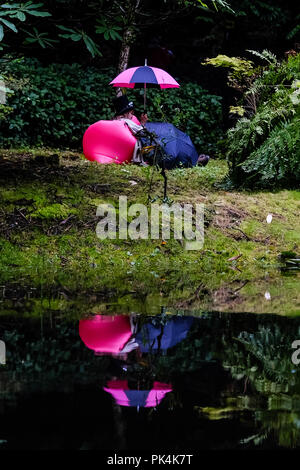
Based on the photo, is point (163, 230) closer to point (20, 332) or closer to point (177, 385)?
point (20, 332)

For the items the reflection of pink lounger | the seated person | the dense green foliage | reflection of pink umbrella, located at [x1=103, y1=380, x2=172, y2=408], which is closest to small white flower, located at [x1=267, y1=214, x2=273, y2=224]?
the dense green foliage

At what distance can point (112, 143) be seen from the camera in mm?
9898

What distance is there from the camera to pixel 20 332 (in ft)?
11.3

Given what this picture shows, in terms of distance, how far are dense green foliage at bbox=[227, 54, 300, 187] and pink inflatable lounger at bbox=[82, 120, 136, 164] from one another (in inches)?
63.3

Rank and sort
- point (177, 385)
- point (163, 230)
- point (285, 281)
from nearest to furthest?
point (177, 385)
point (285, 281)
point (163, 230)

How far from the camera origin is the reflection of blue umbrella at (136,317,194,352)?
3.25 metres

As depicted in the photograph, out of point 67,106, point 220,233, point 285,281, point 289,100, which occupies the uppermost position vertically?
point 67,106

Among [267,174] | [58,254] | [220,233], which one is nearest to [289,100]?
[267,174]

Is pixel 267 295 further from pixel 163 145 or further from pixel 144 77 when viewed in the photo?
pixel 144 77

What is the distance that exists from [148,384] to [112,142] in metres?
7.67

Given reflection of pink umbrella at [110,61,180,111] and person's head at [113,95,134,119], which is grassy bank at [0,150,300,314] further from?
reflection of pink umbrella at [110,61,180,111]
